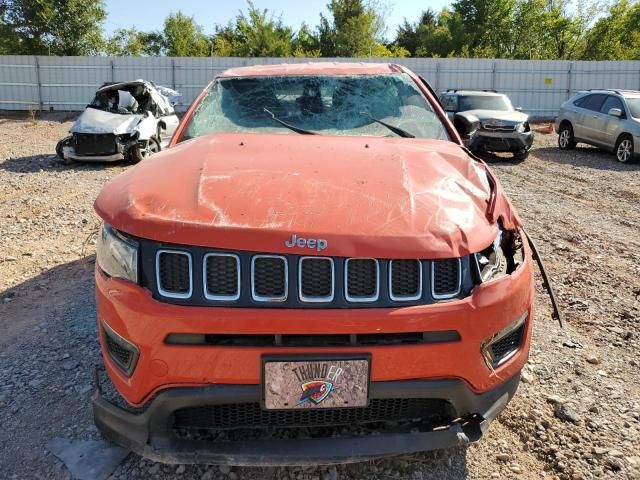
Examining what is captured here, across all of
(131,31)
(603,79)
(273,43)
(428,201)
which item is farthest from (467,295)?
(131,31)

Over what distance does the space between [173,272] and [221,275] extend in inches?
7.0

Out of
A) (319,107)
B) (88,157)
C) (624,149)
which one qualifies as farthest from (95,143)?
(624,149)

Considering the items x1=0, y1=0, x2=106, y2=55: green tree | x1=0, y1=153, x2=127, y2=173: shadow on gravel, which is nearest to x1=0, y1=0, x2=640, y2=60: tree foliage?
x1=0, y1=0, x2=106, y2=55: green tree

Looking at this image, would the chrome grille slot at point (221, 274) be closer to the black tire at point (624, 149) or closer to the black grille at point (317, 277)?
the black grille at point (317, 277)

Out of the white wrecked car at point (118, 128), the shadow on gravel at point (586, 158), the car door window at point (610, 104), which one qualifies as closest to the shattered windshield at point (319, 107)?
the white wrecked car at point (118, 128)

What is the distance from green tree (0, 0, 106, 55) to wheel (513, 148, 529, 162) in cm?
2310

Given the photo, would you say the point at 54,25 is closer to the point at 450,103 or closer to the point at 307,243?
the point at 450,103

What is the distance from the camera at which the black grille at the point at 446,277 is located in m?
1.97

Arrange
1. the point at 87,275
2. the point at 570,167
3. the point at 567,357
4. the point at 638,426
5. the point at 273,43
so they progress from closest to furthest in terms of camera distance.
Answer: the point at 638,426 → the point at 567,357 → the point at 87,275 → the point at 570,167 → the point at 273,43

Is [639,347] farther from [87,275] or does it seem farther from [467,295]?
[87,275]

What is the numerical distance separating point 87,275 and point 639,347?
14.2ft

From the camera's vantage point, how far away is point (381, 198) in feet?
7.11

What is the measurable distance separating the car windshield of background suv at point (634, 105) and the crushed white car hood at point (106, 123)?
1061 centimetres

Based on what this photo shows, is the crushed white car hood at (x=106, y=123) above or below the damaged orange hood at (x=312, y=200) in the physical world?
above
